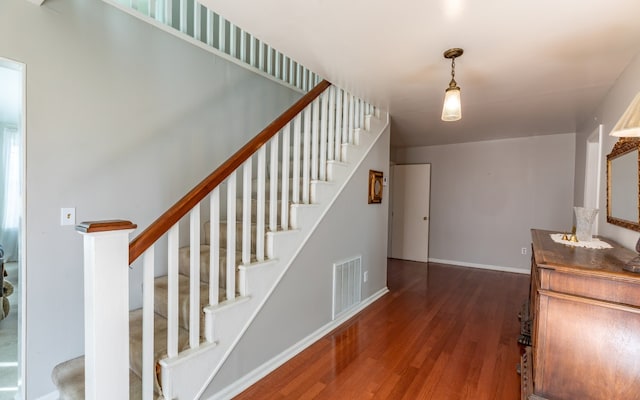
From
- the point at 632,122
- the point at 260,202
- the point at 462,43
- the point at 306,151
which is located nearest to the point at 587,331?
the point at 632,122

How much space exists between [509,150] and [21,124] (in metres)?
5.79

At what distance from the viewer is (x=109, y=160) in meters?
1.94

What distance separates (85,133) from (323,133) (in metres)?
1.68

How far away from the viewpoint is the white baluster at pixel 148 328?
4.40ft

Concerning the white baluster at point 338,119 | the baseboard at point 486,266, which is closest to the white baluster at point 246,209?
the white baluster at point 338,119

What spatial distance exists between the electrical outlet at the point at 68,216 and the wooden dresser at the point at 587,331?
8.60ft

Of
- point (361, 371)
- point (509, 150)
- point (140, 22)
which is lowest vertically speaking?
point (361, 371)

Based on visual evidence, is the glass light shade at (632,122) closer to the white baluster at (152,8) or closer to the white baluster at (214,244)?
the white baluster at (214,244)

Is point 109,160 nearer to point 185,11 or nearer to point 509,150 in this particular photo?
point 185,11

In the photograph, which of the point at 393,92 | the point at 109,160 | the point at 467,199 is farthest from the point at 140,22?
the point at 467,199

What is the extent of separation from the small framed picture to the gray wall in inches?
3.1

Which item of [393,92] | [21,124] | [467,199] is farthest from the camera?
[467,199]

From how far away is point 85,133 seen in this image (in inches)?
72.0

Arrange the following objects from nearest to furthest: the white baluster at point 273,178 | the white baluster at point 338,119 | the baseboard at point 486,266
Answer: the white baluster at point 273,178 < the white baluster at point 338,119 < the baseboard at point 486,266
